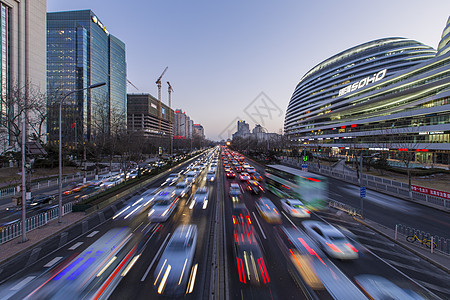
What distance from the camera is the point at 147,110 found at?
14650 cm

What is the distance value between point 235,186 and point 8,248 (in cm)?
2101

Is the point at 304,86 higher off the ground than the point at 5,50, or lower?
higher

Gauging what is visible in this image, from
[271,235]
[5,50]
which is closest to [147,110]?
[5,50]

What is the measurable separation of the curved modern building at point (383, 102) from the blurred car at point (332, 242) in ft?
115

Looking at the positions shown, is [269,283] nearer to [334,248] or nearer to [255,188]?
[334,248]

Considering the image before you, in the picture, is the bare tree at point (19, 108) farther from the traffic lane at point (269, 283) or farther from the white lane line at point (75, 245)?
the traffic lane at point (269, 283)

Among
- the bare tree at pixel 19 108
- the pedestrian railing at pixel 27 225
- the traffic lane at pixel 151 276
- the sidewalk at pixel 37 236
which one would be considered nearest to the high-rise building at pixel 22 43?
the bare tree at pixel 19 108

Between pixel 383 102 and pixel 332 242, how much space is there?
74693mm

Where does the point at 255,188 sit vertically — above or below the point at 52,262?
above

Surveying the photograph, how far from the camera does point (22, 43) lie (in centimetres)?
5575

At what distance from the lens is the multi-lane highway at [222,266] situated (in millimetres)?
7703

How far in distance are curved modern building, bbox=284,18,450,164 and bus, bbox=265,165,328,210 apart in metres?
24.0

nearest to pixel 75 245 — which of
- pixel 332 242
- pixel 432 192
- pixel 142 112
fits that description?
pixel 332 242

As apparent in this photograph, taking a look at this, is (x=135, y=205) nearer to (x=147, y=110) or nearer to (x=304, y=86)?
(x=304, y=86)
